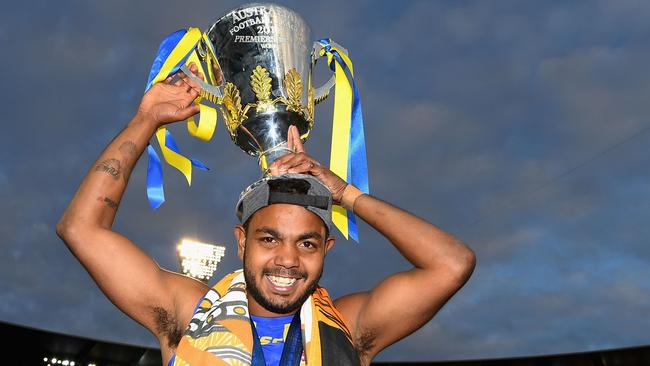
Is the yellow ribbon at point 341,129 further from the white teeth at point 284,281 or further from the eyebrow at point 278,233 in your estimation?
the white teeth at point 284,281

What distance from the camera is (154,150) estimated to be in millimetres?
2945

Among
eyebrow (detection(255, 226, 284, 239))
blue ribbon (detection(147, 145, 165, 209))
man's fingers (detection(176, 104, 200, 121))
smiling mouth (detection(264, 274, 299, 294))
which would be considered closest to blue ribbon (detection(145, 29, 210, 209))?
blue ribbon (detection(147, 145, 165, 209))

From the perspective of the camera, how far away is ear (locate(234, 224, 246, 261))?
2482 millimetres

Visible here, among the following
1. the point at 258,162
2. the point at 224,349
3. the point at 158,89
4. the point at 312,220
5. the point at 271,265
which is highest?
the point at 158,89

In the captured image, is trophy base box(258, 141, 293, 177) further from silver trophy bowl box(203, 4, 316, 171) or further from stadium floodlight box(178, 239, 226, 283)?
stadium floodlight box(178, 239, 226, 283)

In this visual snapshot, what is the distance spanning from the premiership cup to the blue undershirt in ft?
2.15

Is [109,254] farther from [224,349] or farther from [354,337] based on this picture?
[354,337]

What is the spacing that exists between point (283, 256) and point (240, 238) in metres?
0.32

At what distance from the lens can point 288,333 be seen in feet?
7.82

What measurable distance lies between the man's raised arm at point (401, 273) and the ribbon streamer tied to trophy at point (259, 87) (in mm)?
187

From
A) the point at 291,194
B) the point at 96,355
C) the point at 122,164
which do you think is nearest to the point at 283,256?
the point at 291,194

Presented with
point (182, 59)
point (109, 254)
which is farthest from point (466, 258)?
point (182, 59)

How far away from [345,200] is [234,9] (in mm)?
1069

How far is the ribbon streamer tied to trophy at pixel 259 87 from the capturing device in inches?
103
